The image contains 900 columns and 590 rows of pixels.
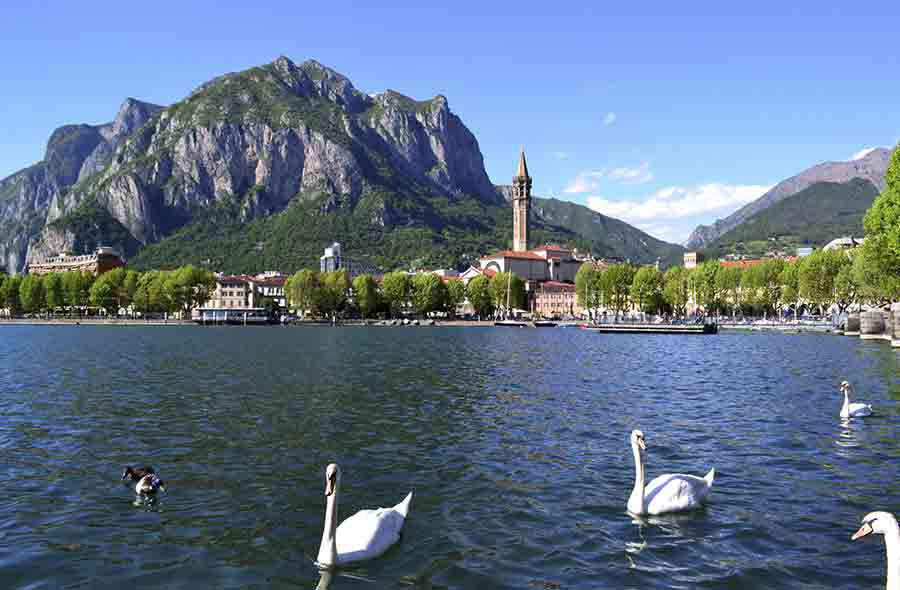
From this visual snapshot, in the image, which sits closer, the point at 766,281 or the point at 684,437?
the point at 684,437

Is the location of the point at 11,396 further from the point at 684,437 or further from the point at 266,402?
the point at 684,437

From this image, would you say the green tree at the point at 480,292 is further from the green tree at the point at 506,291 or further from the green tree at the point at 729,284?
the green tree at the point at 729,284

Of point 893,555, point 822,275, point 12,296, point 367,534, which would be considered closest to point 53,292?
point 12,296

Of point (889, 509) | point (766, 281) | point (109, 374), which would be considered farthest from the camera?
point (766, 281)

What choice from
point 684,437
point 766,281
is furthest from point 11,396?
point 766,281

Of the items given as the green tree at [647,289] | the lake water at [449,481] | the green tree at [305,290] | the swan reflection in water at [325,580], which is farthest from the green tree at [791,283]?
the swan reflection in water at [325,580]

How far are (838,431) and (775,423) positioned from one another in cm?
201

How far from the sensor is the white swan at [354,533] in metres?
10.3

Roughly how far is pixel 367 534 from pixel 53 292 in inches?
7180

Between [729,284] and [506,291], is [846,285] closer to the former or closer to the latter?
[729,284]

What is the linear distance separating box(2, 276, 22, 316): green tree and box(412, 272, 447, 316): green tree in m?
99.7

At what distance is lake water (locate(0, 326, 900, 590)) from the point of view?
1066 centimetres

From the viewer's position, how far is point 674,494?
43.5ft

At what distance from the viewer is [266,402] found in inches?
1114
